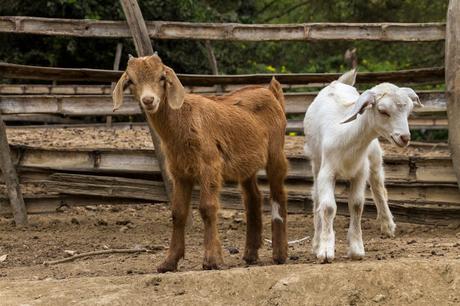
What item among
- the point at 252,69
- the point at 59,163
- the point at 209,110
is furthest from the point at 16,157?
the point at 252,69

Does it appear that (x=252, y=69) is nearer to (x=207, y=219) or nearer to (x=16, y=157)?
(x=16, y=157)

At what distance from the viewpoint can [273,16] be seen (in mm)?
25203

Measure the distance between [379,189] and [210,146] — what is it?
1.98 metres

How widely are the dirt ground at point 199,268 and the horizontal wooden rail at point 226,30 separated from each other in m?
2.05

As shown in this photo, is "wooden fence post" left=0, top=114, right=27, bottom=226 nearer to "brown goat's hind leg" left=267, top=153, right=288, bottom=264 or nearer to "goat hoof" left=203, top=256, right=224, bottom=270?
"brown goat's hind leg" left=267, top=153, right=288, bottom=264

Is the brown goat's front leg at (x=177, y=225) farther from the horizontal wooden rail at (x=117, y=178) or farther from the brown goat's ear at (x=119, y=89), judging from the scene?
the horizontal wooden rail at (x=117, y=178)

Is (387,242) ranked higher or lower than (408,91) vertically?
lower

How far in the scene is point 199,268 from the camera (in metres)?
7.29

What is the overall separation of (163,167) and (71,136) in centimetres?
449

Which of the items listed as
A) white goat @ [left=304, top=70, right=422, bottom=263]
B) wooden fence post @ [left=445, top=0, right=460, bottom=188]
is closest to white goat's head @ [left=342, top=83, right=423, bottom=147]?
white goat @ [left=304, top=70, right=422, bottom=263]

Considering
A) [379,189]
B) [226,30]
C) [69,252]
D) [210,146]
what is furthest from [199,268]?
[226,30]

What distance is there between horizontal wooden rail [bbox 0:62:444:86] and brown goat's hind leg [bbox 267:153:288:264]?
7.29 feet

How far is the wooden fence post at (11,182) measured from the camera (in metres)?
9.73

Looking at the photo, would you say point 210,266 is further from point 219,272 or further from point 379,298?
point 379,298
